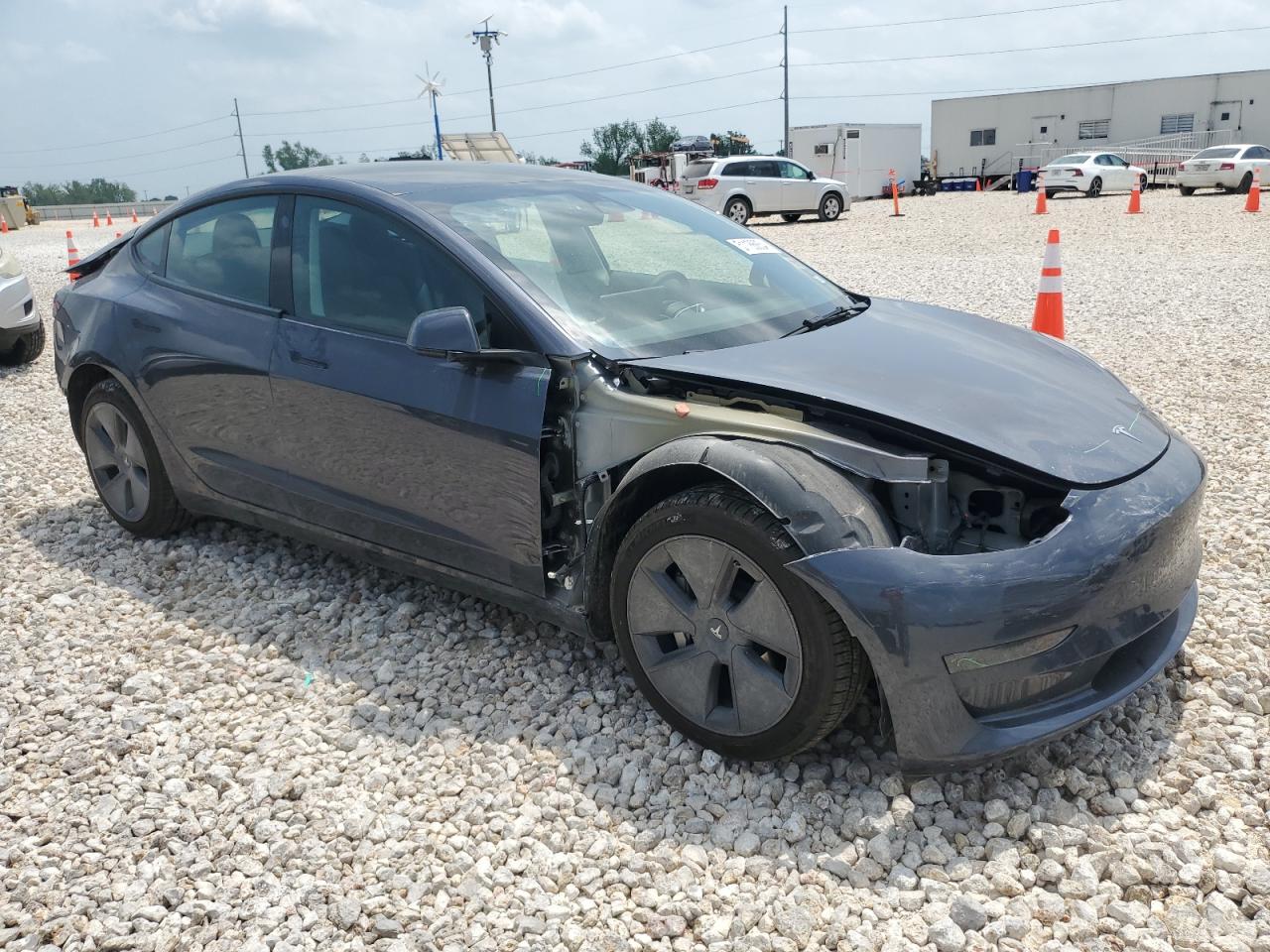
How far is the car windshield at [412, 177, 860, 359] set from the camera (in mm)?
3186

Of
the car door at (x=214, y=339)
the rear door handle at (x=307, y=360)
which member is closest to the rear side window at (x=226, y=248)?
the car door at (x=214, y=339)

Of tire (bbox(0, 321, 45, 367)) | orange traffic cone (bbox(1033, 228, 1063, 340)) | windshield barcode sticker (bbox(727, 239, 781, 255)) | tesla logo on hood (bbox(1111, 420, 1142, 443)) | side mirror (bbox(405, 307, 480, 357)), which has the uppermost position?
windshield barcode sticker (bbox(727, 239, 781, 255))

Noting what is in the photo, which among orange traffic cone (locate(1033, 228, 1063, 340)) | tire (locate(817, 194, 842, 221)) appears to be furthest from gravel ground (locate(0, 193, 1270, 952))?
tire (locate(817, 194, 842, 221))

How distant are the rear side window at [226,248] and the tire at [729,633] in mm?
1969

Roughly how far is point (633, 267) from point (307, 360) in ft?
3.90

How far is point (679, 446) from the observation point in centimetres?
272

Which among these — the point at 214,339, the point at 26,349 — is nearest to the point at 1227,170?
the point at 26,349

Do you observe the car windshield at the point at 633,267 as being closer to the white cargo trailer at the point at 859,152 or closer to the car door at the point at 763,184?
the car door at the point at 763,184

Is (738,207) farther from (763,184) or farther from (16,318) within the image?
(16,318)

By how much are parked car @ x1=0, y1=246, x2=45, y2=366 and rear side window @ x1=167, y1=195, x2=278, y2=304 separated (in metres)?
5.60

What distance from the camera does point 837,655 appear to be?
97.6 inches

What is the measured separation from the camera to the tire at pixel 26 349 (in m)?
9.14

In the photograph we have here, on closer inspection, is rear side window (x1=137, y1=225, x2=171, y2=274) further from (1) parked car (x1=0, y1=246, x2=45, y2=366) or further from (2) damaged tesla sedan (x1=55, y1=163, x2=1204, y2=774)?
(1) parked car (x1=0, y1=246, x2=45, y2=366)

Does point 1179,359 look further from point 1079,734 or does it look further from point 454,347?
point 454,347
